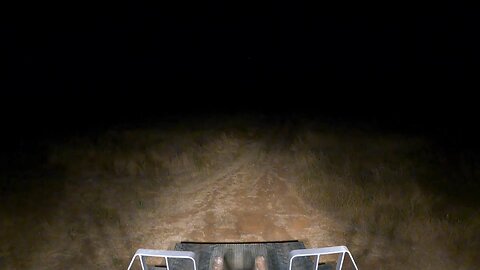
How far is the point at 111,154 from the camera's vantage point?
343 cm

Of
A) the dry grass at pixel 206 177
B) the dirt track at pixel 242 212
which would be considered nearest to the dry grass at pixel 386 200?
the dry grass at pixel 206 177

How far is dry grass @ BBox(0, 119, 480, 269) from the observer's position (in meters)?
2.60

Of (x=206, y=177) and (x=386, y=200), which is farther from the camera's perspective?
(x=206, y=177)

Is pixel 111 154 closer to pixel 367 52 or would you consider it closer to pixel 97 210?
pixel 97 210

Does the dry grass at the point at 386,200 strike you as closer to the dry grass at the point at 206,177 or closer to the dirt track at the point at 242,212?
the dry grass at the point at 206,177

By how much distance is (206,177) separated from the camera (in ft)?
10.6

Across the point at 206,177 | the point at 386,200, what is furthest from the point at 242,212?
the point at 386,200

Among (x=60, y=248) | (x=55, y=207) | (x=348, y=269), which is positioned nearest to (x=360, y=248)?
(x=348, y=269)

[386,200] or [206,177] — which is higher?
[206,177]

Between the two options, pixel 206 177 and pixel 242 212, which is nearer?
pixel 242 212

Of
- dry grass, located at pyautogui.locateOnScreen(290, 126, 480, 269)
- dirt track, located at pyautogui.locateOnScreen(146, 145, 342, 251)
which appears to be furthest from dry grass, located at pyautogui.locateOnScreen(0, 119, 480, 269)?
dirt track, located at pyautogui.locateOnScreen(146, 145, 342, 251)

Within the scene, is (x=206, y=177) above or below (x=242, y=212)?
above

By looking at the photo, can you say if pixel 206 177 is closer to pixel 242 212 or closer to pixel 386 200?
pixel 242 212

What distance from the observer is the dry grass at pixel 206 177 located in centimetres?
260
